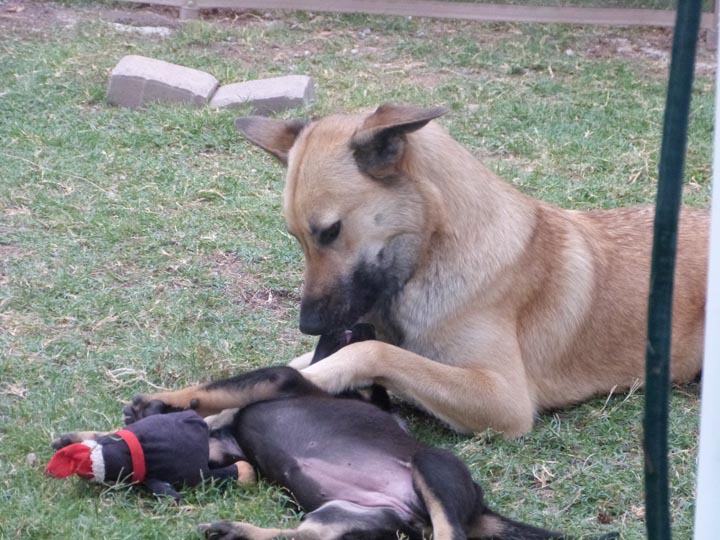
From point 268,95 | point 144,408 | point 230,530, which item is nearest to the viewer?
point 230,530

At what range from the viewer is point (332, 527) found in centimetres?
333

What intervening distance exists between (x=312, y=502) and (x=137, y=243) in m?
2.89

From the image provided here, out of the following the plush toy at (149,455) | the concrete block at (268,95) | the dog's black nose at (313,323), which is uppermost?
the concrete block at (268,95)

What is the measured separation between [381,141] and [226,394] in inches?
47.7

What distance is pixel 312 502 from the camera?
141 inches

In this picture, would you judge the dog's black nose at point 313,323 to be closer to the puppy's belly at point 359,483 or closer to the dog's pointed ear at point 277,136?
the puppy's belly at point 359,483

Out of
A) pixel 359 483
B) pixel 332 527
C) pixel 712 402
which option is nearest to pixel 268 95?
pixel 359 483

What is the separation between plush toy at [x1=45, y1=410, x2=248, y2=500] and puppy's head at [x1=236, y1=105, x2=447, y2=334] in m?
0.80

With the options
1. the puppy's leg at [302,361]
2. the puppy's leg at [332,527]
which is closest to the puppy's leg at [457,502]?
the puppy's leg at [332,527]

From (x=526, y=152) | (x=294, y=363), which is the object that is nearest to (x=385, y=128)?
(x=294, y=363)

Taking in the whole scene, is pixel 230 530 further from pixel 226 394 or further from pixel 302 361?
pixel 302 361

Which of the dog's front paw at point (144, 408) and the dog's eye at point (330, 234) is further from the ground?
the dog's eye at point (330, 234)

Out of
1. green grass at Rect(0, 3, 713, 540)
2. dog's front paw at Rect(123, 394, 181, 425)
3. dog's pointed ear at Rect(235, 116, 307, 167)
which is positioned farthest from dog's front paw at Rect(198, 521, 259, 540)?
dog's pointed ear at Rect(235, 116, 307, 167)

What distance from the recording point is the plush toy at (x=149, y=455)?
11.6 feet
